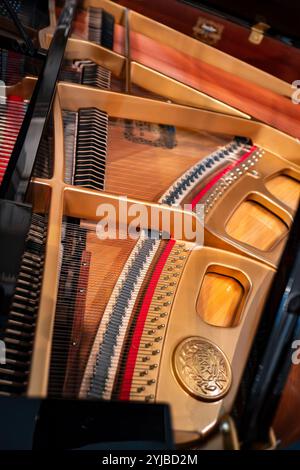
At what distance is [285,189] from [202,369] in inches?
52.5

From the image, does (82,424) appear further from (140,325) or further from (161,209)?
(161,209)

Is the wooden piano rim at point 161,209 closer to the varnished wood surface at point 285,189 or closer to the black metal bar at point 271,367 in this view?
the varnished wood surface at point 285,189

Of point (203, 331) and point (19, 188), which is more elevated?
point (19, 188)

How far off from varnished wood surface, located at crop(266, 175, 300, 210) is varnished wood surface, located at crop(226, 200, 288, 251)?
0.54 feet

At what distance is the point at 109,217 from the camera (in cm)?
216

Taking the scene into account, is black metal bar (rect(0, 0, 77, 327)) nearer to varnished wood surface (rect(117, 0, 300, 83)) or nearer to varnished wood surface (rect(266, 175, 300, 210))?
varnished wood surface (rect(266, 175, 300, 210))

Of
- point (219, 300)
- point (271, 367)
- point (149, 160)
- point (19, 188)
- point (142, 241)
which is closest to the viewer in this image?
point (271, 367)

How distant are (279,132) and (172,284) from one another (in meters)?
1.19

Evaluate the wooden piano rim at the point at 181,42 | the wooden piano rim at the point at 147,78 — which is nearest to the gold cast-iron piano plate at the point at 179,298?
the wooden piano rim at the point at 147,78

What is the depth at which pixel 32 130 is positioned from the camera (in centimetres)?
187

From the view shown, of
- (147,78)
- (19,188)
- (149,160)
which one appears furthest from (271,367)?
(147,78)

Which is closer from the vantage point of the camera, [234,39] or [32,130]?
[32,130]

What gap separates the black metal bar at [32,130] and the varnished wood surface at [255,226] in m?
0.99

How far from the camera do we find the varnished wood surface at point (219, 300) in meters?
2.01
